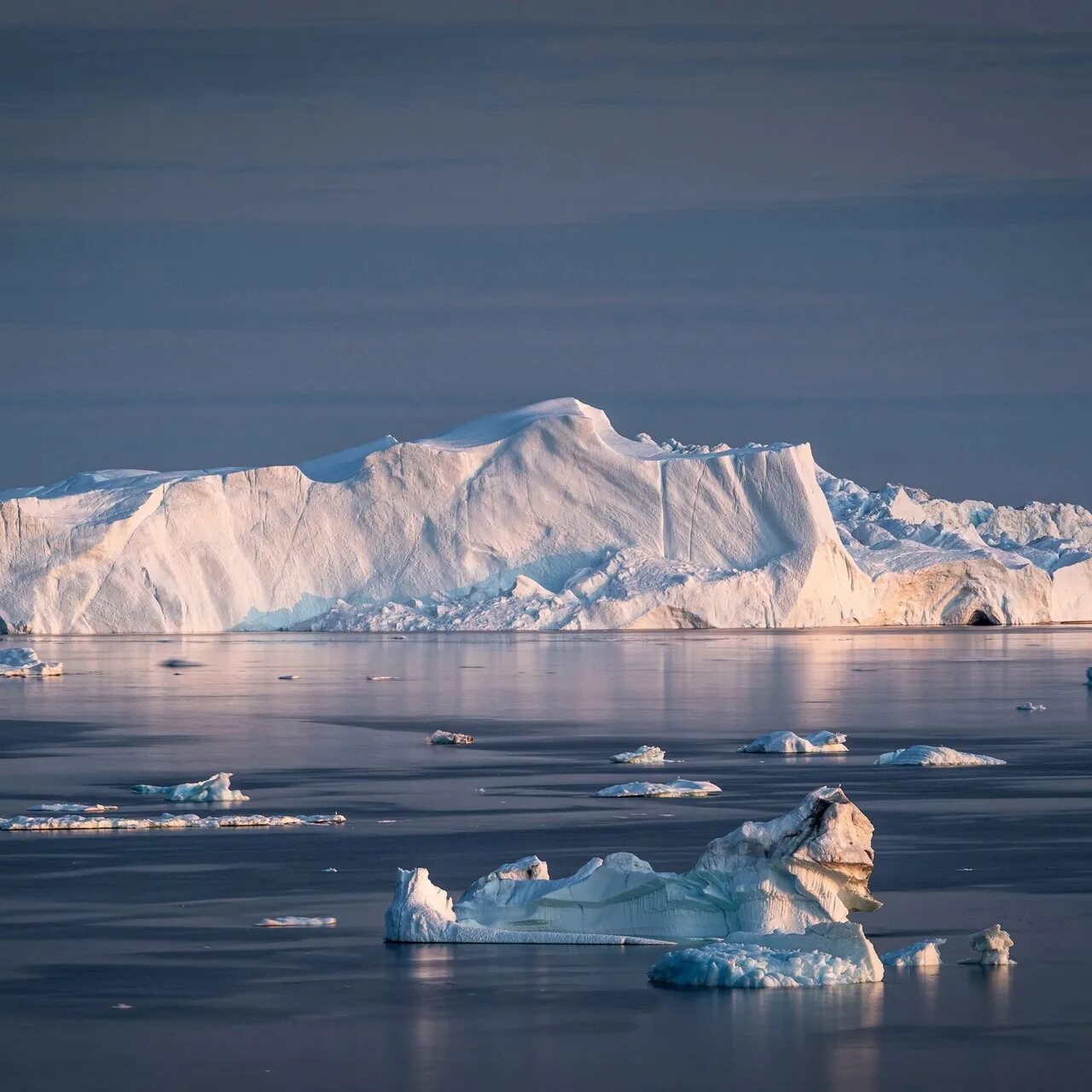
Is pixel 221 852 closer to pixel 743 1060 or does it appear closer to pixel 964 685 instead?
pixel 743 1060

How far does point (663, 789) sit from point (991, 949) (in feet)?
18.5

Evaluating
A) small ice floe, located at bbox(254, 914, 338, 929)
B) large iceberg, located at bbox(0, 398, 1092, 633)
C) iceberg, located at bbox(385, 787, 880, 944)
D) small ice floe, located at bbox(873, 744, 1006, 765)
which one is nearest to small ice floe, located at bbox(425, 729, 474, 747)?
small ice floe, located at bbox(873, 744, 1006, 765)

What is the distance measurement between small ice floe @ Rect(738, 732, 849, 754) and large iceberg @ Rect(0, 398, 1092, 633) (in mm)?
35300

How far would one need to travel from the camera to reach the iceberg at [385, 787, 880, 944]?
7730mm

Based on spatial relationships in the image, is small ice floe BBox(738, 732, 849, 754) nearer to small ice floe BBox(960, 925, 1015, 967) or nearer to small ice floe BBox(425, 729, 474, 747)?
small ice floe BBox(425, 729, 474, 747)

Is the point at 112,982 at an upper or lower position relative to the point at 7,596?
lower

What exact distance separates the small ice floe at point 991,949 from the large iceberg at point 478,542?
44366 mm

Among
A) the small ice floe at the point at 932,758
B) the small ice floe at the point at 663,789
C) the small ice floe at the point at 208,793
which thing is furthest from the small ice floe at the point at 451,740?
the small ice floe at the point at 208,793

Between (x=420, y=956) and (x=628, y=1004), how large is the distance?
1.07 metres

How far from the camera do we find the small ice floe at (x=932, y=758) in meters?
15.0

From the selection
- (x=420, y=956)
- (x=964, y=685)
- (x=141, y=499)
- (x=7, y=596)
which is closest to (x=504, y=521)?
(x=141, y=499)

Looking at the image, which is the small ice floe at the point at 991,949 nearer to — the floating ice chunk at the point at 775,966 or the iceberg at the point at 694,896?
the floating ice chunk at the point at 775,966

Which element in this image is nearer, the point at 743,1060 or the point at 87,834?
the point at 743,1060

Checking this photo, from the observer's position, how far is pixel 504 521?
54.2 meters
